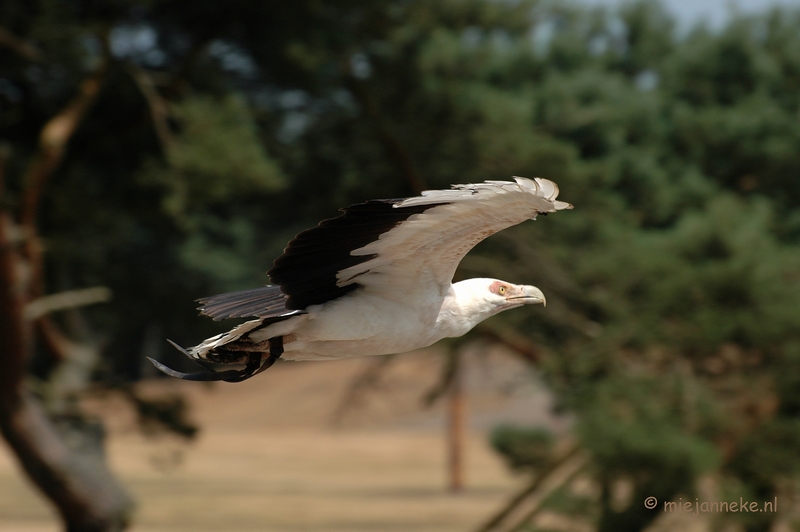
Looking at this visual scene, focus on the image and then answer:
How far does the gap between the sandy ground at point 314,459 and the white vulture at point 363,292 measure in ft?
32.0

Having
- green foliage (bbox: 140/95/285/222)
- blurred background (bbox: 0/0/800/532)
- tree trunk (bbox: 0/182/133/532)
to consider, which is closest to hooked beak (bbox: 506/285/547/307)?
blurred background (bbox: 0/0/800/532)

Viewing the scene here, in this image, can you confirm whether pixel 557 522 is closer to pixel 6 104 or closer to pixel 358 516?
pixel 6 104

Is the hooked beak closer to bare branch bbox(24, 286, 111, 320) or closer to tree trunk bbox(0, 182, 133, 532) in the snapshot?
tree trunk bbox(0, 182, 133, 532)

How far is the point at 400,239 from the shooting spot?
4.13 meters

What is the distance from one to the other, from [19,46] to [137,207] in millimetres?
2827

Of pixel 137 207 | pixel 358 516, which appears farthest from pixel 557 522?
pixel 358 516

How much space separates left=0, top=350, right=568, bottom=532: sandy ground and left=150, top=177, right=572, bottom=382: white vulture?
9759mm

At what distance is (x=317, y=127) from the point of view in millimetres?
14852

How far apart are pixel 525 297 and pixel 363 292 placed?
0.74 metres

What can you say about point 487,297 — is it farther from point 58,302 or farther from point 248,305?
point 58,302

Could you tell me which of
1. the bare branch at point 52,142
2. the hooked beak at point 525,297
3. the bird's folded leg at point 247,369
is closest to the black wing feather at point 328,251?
the bird's folded leg at point 247,369

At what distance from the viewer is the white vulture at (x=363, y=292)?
4027mm

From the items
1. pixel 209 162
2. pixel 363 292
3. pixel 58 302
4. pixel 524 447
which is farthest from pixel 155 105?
pixel 363 292

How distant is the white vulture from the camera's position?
403cm
